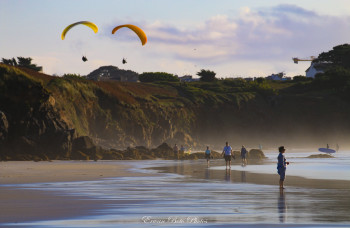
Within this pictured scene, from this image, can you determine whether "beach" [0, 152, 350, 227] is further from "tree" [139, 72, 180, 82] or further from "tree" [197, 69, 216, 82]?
"tree" [197, 69, 216, 82]

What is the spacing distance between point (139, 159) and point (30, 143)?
385 inches

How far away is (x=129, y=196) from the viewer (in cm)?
1947

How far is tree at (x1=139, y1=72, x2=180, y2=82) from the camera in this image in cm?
14450

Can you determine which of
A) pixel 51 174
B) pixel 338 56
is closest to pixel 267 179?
pixel 51 174

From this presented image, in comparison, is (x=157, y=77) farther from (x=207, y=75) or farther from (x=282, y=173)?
(x=282, y=173)

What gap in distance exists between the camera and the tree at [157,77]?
474ft

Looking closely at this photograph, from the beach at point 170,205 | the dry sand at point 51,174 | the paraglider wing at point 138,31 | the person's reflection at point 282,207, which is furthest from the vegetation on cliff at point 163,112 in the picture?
the person's reflection at point 282,207

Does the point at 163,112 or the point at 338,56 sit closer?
the point at 163,112

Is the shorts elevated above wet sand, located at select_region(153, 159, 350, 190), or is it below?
above

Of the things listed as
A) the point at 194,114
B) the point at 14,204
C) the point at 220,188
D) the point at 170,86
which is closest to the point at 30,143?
the point at 220,188

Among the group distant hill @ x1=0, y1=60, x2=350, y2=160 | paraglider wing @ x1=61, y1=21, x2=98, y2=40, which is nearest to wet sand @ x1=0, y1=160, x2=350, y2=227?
paraglider wing @ x1=61, y1=21, x2=98, y2=40

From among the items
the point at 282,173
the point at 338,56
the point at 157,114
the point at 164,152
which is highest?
the point at 338,56

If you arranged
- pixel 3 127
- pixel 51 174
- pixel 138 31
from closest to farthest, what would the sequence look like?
1. pixel 51 174
2. pixel 138 31
3. pixel 3 127

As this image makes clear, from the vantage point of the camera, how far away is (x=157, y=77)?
479ft
